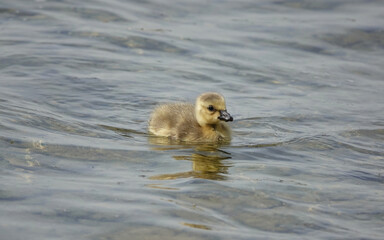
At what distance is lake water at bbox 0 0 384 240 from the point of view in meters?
5.19

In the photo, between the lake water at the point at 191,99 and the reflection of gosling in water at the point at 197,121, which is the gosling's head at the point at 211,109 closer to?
the reflection of gosling in water at the point at 197,121

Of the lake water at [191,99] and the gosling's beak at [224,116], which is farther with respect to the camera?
the gosling's beak at [224,116]

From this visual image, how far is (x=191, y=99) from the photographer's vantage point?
9477mm

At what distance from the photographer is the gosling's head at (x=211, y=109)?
773 centimetres

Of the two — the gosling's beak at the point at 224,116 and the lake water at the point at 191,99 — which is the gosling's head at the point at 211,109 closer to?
the gosling's beak at the point at 224,116

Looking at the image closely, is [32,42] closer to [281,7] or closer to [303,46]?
[303,46]

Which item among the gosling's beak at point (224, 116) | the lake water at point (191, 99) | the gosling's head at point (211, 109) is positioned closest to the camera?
the lake water at point (191, 99)

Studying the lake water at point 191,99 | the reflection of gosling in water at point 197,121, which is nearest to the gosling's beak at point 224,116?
the reflection of gosling in water at point 197,121

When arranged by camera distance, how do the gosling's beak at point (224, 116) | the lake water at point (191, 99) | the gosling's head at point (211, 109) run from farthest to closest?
the gosling's head at point (211, 109) → the gosling's beak at point (224, 116) → the lake water at point (191, 99)

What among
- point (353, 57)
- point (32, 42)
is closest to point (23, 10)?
point (32, 42)

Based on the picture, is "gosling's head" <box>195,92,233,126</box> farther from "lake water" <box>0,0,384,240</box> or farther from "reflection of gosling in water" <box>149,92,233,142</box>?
"lake water" <box>0,0,384,240</box>

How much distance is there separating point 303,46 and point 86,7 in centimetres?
420

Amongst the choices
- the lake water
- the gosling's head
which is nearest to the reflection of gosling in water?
Result: the gosling's head

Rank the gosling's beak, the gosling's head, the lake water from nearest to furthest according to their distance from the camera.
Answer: the lake water → the gosling's beak → the gosling's head
